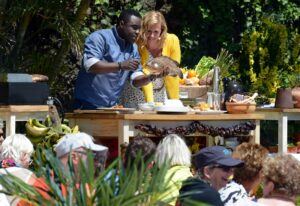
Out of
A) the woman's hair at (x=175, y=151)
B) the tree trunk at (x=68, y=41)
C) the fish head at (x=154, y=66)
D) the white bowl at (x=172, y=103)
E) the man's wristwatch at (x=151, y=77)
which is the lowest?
the woman's hair at (x=175, y=151)

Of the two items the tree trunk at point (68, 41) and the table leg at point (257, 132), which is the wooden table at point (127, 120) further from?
the tree trunk at point (68, 41)

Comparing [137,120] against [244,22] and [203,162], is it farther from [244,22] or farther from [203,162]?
[244,22]

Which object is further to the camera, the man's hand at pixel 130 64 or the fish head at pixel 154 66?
the fish head at pixel 154 66

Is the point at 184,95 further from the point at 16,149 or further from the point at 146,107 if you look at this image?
the point at 16,149

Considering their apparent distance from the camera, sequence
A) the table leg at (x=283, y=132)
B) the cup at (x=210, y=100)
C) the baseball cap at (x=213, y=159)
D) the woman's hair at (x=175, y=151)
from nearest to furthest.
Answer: the baseball cap at (x=213, y=159), the woman's hair at (x=175, y=151), the cup at (x=210, y=100), the table leg at (x=283, y=132)

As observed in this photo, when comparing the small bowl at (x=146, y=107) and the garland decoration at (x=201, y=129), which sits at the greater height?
the small bowl at (x=146, y=107)

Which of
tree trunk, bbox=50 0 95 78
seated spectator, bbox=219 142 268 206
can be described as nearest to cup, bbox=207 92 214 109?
tree trunk, bbox=50 0 95 78

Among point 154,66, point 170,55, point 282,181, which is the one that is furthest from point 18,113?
point 282,181

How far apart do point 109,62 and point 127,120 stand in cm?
61

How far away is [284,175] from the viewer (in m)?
4.45

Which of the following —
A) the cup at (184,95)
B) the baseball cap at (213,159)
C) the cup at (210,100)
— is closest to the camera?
the baseball cap at (213,159)

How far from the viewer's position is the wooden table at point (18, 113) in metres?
7.77

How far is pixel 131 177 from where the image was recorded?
3059mm

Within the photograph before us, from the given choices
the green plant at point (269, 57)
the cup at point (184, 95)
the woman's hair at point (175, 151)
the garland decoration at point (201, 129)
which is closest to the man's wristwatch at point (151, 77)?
the garland decoration at point (201, 129)
